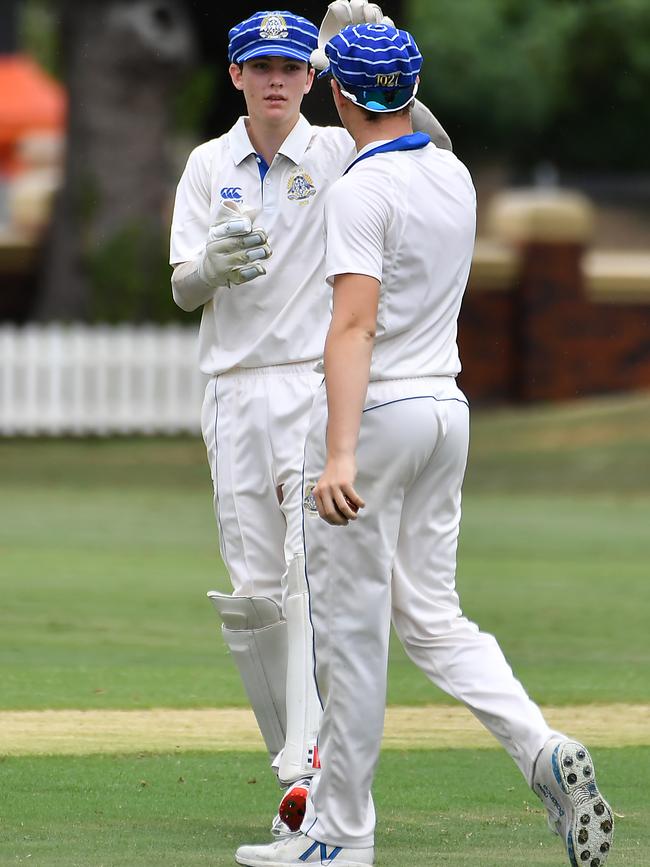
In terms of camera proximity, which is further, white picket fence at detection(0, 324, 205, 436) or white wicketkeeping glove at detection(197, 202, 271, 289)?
white picket fence at detection(0, 324, 205, 436)

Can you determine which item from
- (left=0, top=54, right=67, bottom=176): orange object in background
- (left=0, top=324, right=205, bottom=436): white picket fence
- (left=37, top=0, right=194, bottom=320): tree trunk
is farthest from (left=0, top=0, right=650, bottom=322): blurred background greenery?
(left=0, top=54, right=67, bottom=176): orange object in background

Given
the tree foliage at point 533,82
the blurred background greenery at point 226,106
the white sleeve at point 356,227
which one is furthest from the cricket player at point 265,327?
the tree foliage at point 533,82

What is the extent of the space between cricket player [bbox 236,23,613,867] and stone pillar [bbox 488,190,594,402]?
16116 millimetres

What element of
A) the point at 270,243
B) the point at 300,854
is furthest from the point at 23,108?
the point at 300,854

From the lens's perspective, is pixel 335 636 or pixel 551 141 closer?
pixel 335 636

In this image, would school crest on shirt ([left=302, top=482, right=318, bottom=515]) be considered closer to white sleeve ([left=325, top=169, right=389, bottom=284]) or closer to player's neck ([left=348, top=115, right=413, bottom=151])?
white sleeve ([left=325, top=169, right=389, bottom=284])

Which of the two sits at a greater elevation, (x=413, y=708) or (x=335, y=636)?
(x=335, y=636)

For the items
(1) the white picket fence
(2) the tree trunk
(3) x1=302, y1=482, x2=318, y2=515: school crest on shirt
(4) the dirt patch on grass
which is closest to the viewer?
(3) x1=302, y1=482, x2=318, y2=515: school crest on shirt

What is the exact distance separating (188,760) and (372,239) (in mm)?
2329

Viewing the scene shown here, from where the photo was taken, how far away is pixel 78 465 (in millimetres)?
17438

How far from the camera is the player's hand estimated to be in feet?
14.2

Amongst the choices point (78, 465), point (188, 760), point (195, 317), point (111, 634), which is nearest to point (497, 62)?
point (195, 317)

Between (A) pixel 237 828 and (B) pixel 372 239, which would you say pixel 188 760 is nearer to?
(A) pixel 237 828

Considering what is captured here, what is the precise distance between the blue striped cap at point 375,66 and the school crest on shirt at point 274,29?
81 cm
